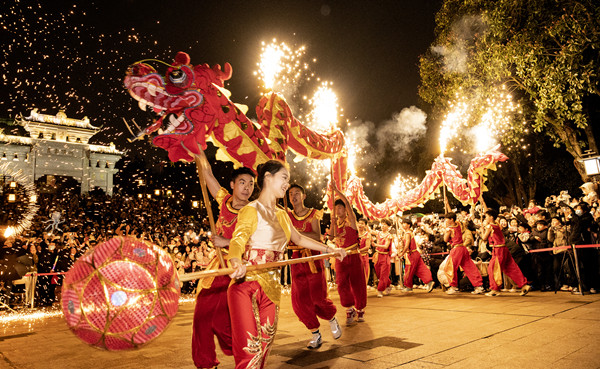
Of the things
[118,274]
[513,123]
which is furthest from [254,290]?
[513,123]

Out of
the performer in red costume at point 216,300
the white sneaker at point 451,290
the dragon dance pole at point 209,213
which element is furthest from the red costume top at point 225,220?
the white sneaker at point 451,290

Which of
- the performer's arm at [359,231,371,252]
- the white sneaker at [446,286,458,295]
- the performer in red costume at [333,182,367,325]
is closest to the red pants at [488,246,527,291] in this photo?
the white sneaker at [446,286,458,295]

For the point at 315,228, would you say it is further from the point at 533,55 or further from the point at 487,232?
the point at 533,55

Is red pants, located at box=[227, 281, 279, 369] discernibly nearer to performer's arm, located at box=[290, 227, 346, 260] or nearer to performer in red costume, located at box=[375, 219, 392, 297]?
performer's arm, located at box=[290, 227, 346, 260]

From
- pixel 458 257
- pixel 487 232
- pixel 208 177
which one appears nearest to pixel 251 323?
pixel 208 177

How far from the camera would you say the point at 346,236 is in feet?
21.4

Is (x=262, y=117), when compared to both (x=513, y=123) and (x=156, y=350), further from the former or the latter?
(x=513, y=123)

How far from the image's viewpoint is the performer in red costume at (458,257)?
9578 millimetres

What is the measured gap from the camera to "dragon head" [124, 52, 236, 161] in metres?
3.96

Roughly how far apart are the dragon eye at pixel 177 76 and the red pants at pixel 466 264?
25.6 feet

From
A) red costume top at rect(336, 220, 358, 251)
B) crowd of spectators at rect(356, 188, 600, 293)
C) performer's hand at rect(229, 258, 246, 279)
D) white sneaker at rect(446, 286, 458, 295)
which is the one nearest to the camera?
performer's hand at rect(229, 258, 246, 279)

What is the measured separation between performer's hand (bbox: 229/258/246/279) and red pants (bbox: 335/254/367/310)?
3794mm

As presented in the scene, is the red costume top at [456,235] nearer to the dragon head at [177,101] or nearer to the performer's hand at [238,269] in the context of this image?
the dragon head at [177,101]

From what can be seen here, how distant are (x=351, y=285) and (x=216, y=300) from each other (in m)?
2.98
